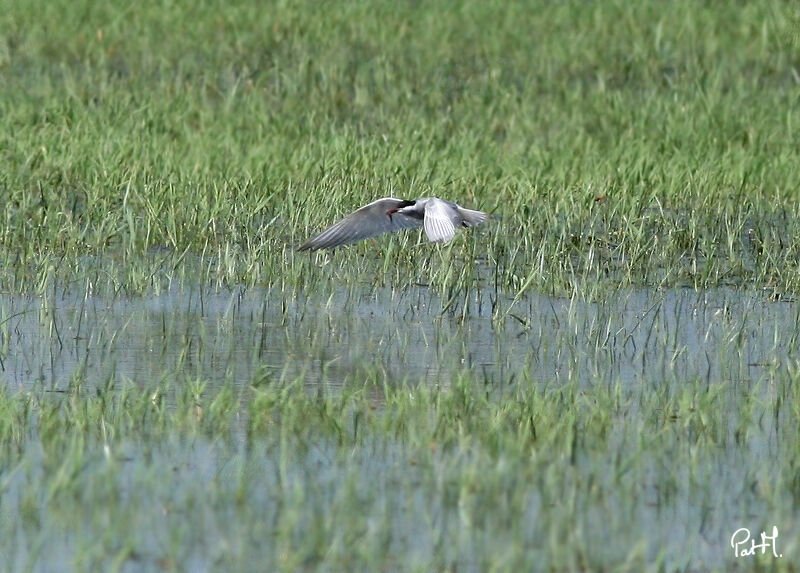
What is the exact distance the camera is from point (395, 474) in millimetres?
4863

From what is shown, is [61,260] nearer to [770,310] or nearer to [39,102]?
[770,310]

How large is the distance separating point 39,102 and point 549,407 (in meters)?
8.01

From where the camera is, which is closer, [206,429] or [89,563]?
[89,563]

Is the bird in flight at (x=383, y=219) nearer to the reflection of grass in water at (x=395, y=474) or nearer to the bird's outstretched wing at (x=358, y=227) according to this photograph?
the bird's outstretched wing at (x=358, y=227)

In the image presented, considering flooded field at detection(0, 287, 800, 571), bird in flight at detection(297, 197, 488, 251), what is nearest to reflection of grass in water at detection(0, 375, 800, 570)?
flooded field at detection(0, 287, 800, 571)

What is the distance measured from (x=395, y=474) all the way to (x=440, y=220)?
8.78 feet

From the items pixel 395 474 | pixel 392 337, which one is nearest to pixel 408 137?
pixel 392 337

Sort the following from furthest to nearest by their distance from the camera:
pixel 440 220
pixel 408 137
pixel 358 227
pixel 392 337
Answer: pixel 408 137, pixel 358 227, pixel 440 220, pixel 392 337

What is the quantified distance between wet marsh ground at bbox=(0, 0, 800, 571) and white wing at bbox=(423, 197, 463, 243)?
0.40 m

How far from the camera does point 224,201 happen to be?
9305mm

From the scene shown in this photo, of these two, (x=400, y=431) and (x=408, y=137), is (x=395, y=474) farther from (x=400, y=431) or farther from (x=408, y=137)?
(x=408, y=137)

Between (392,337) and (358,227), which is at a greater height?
(358,227)

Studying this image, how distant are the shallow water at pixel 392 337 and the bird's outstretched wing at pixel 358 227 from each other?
0.29 metres

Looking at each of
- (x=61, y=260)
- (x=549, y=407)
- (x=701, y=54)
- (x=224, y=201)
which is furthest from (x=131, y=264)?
(x=701, y=54)
